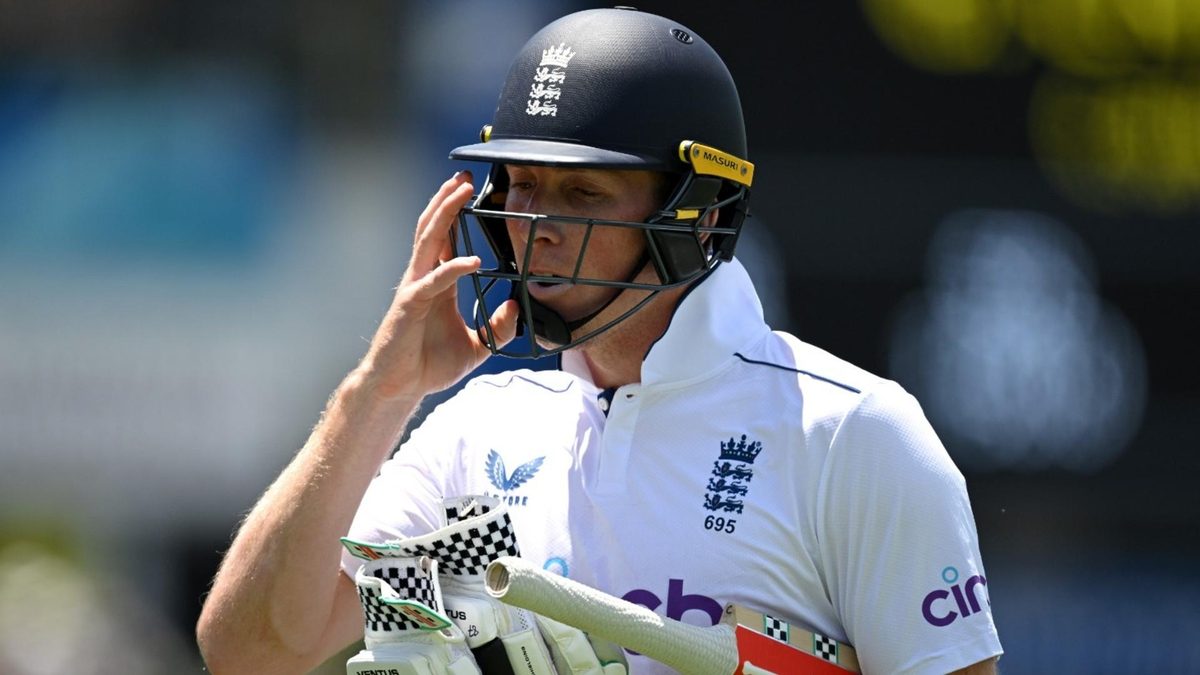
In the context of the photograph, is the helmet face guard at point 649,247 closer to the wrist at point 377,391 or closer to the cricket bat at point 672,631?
the wrist at point 377,391

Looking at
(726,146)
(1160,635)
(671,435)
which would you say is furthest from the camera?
(1160,635)

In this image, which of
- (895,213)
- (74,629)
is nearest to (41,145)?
(74,629)

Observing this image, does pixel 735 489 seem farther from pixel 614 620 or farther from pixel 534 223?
pixel 534 223

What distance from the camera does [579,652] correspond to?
212cm

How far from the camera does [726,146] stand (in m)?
2.51

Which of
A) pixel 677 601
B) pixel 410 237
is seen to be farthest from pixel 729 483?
pixel 410 237

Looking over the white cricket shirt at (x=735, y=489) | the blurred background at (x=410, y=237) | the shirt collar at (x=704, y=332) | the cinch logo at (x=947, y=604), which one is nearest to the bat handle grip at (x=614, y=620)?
the white cricket shirt at (x=735, y=489)

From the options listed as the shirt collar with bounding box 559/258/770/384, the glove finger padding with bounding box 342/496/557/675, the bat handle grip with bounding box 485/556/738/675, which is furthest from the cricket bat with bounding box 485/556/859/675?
the shirt collar with bounding box 559/258/770/384

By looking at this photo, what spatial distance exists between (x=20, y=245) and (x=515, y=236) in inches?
123

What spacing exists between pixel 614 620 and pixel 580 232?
57cm

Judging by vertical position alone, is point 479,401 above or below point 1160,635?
above

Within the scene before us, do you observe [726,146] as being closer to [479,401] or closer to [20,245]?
[479,401]

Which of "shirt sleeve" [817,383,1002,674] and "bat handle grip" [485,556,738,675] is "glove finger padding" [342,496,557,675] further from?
"shirt sleeve" [817,383,1002,674]

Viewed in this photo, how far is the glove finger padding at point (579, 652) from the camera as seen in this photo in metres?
2.12
